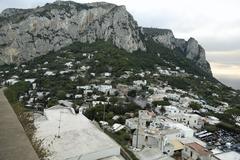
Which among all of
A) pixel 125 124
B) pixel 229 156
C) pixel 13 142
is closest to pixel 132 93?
pixel 125 124

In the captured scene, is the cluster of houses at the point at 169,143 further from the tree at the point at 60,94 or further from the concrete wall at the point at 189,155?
the tree at the point at 60,94

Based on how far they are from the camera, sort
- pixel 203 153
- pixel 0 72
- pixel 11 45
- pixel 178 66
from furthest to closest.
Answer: pixel 178 66, pixel 11 45, pixel 0 72, pixel 203 153

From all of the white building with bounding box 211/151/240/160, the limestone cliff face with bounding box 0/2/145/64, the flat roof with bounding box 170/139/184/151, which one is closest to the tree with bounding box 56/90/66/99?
the flat roof with bounding box 170/139/184/151

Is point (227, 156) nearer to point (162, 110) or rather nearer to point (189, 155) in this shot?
point (189, 155)

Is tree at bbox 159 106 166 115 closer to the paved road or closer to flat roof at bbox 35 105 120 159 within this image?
flat roof at bbox 35 105 120 159

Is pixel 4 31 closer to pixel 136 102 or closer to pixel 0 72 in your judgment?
pixel 0 72

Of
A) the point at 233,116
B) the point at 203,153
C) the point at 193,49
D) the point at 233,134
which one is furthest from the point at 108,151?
the point at 193,49

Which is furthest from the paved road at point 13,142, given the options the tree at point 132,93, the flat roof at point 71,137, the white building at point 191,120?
the tree at point 132,93
